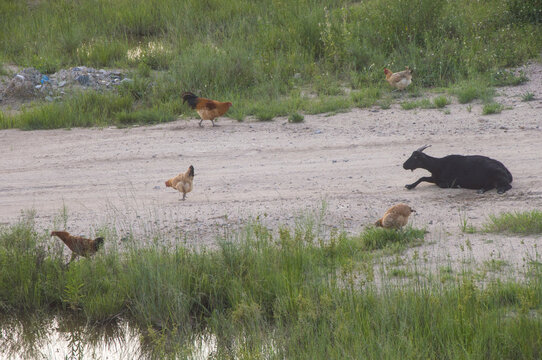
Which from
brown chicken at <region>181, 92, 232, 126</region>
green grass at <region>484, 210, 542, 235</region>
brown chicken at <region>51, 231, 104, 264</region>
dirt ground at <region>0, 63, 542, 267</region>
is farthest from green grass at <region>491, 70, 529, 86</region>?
brown chicken at <region>51, 231, 104, 264</region>

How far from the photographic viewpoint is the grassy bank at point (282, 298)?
4.92 metres

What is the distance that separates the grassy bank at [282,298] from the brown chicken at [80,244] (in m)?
0.11

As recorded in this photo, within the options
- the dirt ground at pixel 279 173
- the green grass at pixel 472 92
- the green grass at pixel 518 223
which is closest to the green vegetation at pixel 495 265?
Result: the dirt ground at pixel 279 173

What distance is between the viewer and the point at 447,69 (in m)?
13.3

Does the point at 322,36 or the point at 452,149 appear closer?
the point at 452,149

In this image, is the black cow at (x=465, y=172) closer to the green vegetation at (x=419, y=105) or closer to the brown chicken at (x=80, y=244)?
the green vegetation at (x=419, y=105)

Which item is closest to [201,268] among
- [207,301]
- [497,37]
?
[207,301]

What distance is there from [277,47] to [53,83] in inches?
187

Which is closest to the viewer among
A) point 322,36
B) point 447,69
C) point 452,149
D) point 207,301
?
point 207,301

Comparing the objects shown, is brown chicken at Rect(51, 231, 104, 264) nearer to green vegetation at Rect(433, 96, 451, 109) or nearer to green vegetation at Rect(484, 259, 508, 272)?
green vegetation at Rect(484, 259, 508, 272)

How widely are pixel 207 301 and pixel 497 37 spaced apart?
10277 millimetres

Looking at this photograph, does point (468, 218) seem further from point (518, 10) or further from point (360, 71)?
point (518, 10)

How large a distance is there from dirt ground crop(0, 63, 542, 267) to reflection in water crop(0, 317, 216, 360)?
3.90 feet

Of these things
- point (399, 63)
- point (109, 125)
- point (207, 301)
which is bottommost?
point (207, 301)
